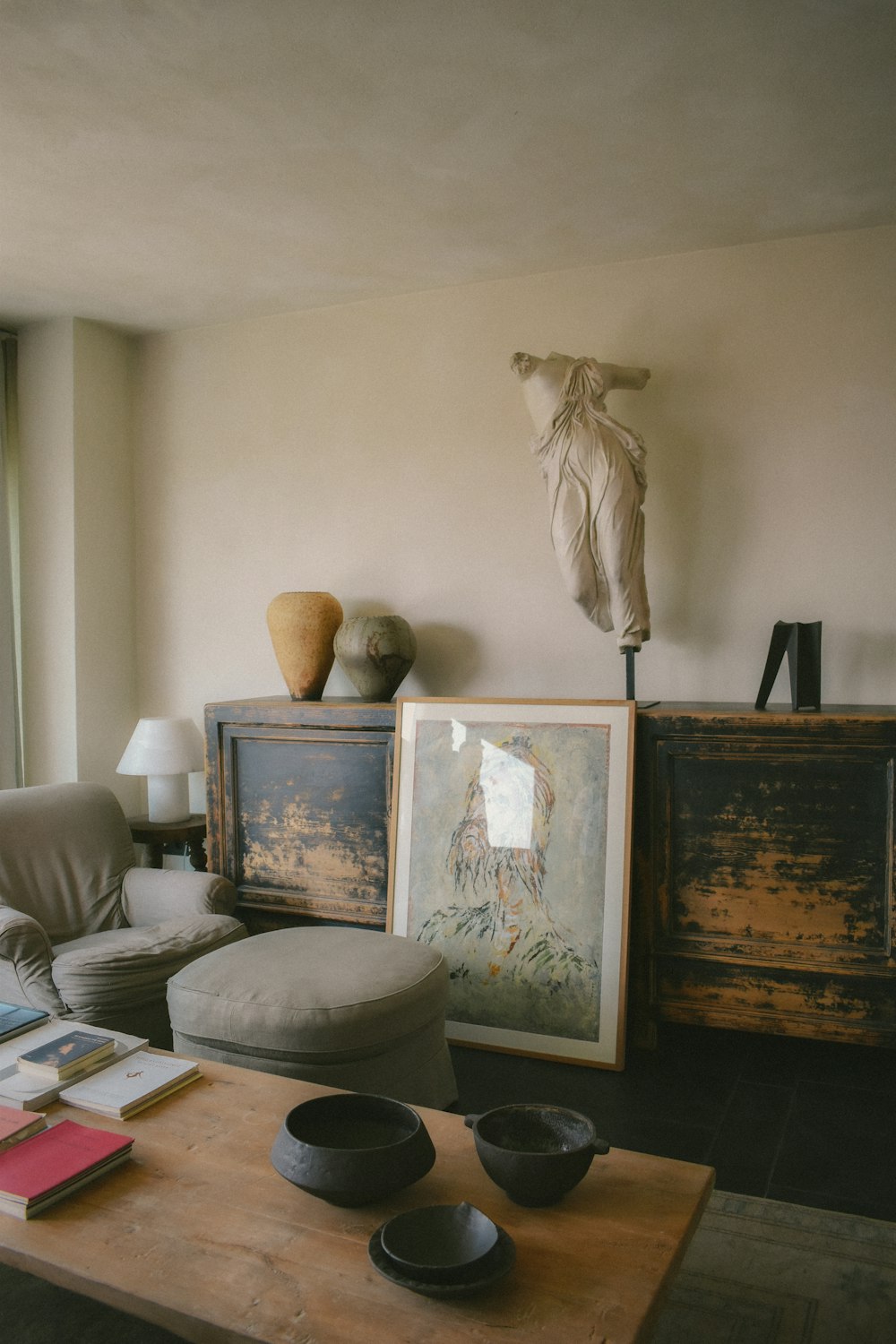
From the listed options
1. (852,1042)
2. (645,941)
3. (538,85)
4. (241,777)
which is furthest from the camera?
(241,777)

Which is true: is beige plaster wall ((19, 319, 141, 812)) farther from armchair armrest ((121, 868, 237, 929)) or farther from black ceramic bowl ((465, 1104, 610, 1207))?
black ceramic bowl ((465, 1104, 610, 1207))

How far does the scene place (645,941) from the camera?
291 centimetres

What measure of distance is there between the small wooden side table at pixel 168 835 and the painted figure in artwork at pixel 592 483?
1.81 meters

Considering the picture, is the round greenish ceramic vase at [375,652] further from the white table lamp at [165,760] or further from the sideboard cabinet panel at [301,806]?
the white table lamp at [165,760]

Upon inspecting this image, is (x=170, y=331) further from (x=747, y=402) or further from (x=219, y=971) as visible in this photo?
(x=219, y=971)

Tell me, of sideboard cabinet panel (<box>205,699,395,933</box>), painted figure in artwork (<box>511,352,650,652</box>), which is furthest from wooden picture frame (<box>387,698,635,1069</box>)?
painted figure in artwork (<box>511,352,650,652</box>)

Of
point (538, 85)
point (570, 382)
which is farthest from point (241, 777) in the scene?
point (538, 85)

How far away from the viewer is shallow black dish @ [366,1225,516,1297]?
1.17m

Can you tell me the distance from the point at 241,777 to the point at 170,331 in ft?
6.86

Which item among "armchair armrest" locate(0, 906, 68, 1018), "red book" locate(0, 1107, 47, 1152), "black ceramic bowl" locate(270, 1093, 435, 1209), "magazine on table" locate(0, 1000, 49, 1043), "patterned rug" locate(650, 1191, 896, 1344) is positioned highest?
"black ceramic bowl" locate(270, 1093, 435, 1209)

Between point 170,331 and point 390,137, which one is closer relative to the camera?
point 390,137

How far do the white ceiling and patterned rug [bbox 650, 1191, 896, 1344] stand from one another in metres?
2.59

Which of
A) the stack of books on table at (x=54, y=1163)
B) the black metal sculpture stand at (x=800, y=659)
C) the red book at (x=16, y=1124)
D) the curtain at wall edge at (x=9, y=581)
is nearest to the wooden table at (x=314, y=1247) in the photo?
the stack of books on table at (x=54, y=1163)

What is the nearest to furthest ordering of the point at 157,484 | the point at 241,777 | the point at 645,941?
1. the point at 645,941
2. the point at 241,777
3. the point at 157,484
